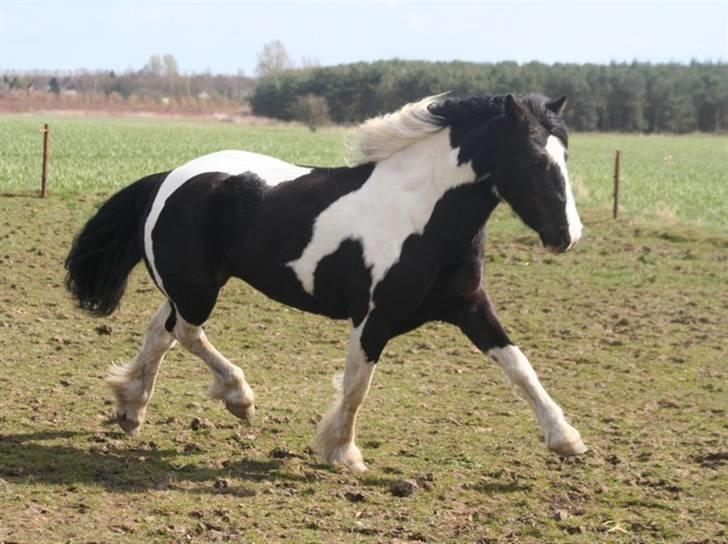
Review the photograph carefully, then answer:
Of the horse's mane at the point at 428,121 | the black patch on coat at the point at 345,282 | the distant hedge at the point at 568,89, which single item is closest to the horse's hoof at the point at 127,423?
the black patch on coat at the point at 345,282

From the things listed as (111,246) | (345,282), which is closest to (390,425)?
(345,282)

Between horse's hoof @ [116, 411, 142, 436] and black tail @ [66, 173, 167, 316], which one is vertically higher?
black tail @ [66, 173, 167, 316]

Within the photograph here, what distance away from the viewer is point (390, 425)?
6.95 m

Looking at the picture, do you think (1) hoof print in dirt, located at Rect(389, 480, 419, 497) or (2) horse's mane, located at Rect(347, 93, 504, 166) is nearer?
(1) hoof print in dirt, located at Rect(389, 480, 419, 497)

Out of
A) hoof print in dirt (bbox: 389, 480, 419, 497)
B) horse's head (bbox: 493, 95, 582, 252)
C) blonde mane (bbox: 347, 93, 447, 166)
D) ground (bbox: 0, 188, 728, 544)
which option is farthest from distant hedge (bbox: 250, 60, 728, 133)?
hoof print in dirt (bbox: 389, 480, 419, 497)

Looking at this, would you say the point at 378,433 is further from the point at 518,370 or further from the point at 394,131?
the point at 394,131

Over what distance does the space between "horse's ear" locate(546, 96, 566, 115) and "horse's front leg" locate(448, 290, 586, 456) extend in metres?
1.01

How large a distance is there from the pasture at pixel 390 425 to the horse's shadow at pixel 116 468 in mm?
16

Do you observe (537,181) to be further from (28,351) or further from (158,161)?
(158,161)

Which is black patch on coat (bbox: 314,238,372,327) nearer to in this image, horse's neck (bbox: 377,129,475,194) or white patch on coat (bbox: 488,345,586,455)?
horse's neck (bbox: 377,129,475,194)

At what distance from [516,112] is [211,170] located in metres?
1.88

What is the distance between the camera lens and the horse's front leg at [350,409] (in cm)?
589

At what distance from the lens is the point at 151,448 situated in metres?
6.28

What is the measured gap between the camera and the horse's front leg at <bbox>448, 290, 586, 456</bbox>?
5.82 meters
